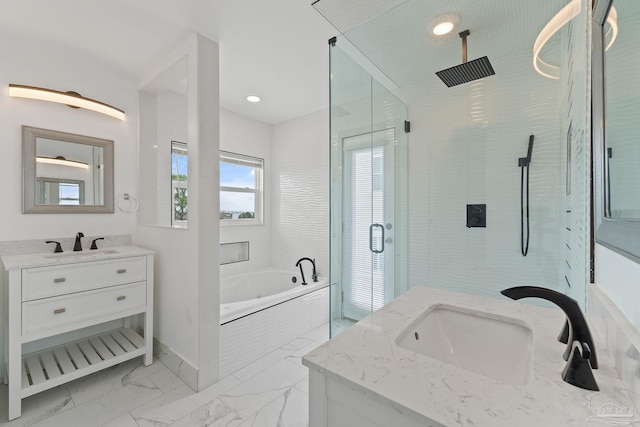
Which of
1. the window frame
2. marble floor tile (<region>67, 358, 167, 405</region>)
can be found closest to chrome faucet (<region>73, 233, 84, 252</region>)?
marble floor tile (<region>67, 358, 167, 405</region>)

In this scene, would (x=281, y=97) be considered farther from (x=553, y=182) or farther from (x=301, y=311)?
(x=553, y=182)

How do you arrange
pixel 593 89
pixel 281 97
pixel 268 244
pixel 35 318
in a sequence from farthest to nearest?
pixel 268 244 < pixel 281 97 < pixel 35 318 < pixel 593 89

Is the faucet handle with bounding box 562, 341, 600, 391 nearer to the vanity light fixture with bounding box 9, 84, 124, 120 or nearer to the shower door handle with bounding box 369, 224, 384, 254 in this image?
the shower door handle with bounding box 369, 224, 384, 254

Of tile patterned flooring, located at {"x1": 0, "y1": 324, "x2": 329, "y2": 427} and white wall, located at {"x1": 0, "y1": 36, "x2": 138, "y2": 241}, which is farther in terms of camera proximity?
white wall, located at {"x1": 0, "y1": 36, "x2": 138, "y2": 241}

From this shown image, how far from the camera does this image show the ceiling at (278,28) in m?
1.65

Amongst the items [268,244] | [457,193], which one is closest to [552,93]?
[457,193]

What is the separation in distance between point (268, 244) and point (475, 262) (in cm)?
258

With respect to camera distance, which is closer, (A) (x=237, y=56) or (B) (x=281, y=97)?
(A) (x=237, y=56)

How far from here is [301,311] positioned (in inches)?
108

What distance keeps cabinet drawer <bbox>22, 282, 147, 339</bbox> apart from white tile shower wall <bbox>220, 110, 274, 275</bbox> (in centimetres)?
125

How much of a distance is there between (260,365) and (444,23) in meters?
2.77

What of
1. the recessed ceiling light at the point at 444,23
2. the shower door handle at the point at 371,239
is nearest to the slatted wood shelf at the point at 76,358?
the shower door handle at the point at 371,239

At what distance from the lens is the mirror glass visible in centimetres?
55

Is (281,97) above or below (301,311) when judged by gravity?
above
